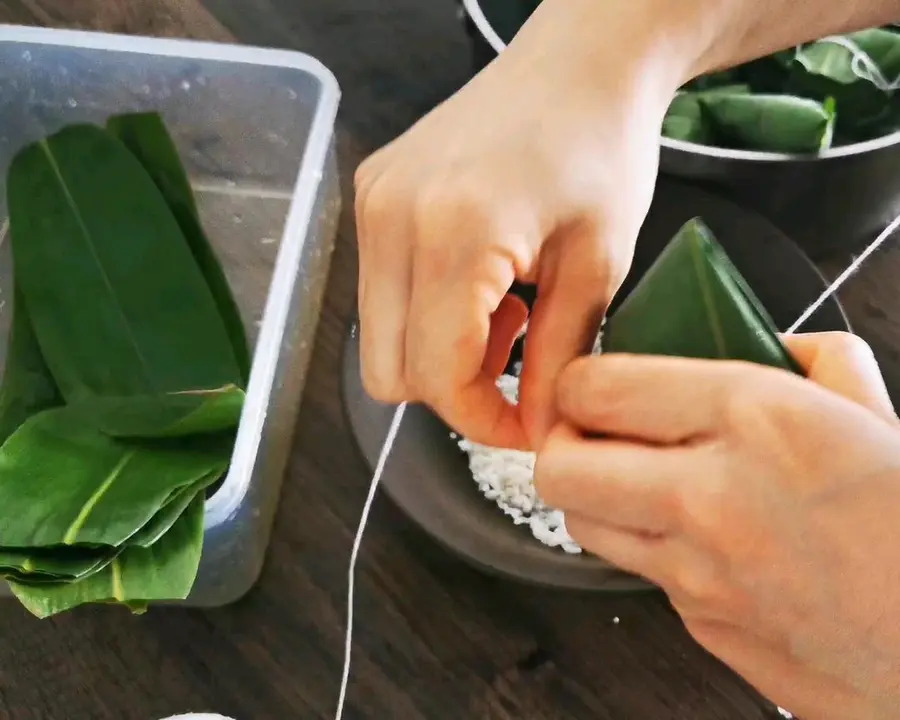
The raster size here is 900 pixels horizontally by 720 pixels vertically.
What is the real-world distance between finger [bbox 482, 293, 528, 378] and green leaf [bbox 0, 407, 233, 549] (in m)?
0.17

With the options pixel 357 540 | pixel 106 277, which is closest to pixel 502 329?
pixel 357 540

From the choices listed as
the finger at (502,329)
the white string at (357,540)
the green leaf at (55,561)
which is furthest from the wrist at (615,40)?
the green leaf at (55,561)

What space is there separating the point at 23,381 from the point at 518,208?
1.17ft

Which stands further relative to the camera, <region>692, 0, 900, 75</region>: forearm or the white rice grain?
the white rice grain

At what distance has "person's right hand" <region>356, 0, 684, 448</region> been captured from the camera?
336mm

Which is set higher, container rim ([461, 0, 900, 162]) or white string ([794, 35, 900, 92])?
white string ([794, 35, 900, 92])

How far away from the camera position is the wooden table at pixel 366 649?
0.48 m

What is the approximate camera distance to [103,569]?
0.43 meters

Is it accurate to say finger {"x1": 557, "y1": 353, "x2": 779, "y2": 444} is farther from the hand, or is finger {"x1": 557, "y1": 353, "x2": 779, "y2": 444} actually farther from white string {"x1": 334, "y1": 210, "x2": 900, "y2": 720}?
white string {"x1": 334, "y1": 210, "x2": 900, "y2": 720}

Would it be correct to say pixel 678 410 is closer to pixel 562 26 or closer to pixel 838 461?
pixel 838 461

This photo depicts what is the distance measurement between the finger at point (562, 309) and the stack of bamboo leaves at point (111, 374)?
19cm

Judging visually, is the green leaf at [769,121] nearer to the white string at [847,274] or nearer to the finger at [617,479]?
the white string at [847,274]

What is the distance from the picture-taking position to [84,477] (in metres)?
0.46

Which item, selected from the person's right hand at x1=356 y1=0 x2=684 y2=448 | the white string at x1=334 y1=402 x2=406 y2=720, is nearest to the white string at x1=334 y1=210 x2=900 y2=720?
the white string at x1=334 y1=402 x2=406 y2=720
